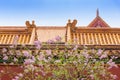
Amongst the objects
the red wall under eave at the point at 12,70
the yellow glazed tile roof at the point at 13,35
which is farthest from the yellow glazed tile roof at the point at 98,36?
the red wall under eave at the point at 12,70

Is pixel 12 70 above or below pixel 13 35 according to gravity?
below

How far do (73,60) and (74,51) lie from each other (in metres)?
0.25

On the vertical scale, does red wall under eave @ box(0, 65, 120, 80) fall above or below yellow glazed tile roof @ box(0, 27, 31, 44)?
below

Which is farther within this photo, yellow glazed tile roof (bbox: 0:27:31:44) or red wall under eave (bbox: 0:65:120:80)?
yellow glazed tile roof (bbox: 0:27:31:44)

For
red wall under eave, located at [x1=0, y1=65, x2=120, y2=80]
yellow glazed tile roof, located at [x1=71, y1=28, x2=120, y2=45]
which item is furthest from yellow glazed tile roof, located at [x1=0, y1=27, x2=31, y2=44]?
red wall under eave, located at [x1=0, y1=65, x2=120, y2=80]

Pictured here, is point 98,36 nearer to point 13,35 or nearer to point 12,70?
point 13,35

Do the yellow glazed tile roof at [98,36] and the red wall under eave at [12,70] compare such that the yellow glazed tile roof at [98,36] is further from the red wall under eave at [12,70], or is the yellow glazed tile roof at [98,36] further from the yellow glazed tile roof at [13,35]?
the red wall under eave at [12,70]

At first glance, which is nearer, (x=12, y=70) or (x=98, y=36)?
(x=12, y=70)

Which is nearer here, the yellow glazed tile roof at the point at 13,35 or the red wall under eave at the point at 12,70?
the red wall under eave at the point at 12,70

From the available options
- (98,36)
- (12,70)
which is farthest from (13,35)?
(12,70)

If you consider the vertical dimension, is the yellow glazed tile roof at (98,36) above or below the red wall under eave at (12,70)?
above

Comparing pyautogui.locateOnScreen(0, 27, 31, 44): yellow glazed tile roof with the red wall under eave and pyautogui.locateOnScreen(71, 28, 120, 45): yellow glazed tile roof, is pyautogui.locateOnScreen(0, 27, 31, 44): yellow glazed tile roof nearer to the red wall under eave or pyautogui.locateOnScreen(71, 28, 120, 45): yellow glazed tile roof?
pyautogui.locateOnScreen(71, 28, 120, 45): yellow glazed tile roof

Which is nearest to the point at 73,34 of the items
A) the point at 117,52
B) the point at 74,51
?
the point at 117,52

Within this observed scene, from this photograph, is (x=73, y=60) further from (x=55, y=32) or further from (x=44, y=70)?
(x=55, y=32)
